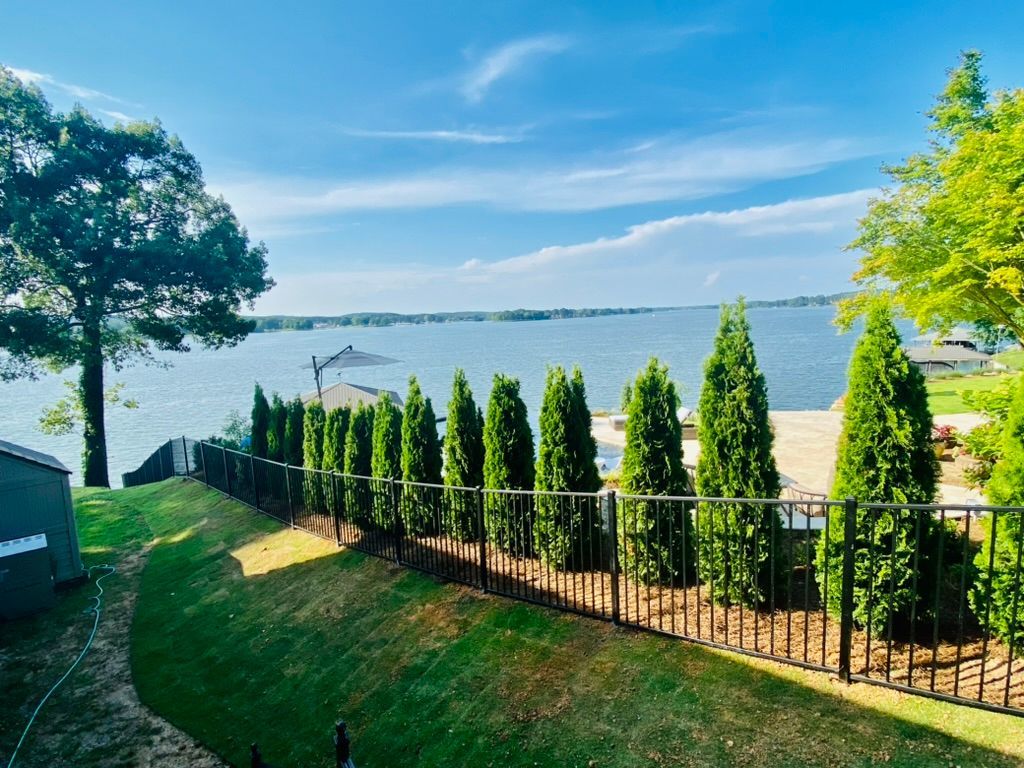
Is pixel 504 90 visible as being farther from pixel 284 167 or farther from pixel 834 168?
pixel 834 168

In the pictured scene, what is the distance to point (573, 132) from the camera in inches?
669

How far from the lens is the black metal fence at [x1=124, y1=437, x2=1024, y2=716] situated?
3.17 m

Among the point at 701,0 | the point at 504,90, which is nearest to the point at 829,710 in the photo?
the point at 701,0

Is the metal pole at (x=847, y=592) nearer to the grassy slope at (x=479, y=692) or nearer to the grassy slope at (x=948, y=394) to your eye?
the grassy slope at (x=479, y=692)

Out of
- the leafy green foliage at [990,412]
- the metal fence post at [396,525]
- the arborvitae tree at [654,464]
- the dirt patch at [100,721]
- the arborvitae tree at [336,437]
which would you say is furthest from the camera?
the arborvitae tree at [336,437]

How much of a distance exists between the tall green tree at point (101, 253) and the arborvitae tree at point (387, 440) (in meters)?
11.2

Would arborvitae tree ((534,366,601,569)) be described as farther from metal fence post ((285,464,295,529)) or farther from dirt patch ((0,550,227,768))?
metal fence post ((285,464,295,529))

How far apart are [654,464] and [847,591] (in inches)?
79.2

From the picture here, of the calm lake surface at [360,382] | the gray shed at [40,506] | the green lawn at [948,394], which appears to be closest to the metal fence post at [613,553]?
the gray shed at [40,506]

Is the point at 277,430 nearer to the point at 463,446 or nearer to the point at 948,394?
the point at 463,446

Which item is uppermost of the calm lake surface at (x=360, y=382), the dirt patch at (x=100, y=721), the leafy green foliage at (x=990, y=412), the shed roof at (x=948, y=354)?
the leafy green foliage at (x=990, y=412)

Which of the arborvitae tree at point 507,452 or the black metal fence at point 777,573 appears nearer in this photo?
the black metal fence at point 777,573

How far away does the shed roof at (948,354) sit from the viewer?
34688mm

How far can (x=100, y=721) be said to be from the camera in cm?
452
